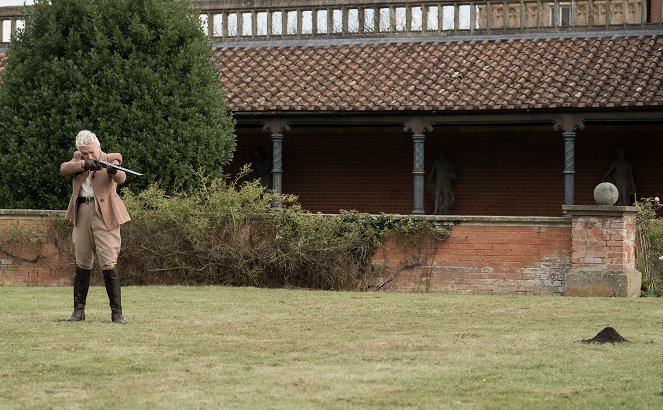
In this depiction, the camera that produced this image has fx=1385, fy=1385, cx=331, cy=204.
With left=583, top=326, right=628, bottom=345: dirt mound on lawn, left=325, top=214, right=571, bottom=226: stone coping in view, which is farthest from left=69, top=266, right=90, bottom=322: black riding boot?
Answer: left=325, top=214, right=571, bottom=226: stone coping

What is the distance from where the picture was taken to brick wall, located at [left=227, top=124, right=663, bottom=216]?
988 inches

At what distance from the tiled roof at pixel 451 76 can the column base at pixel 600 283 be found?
21.6 feet

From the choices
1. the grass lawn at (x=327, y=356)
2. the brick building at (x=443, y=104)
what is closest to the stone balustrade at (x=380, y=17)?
the brick building at (x=443, y=104)

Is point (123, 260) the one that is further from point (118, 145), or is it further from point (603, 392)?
point (603, 392)

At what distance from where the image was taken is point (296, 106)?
2419 cm

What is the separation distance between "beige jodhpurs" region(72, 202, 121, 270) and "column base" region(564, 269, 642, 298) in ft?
22.7

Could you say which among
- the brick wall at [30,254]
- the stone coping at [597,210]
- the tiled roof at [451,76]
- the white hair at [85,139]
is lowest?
the brick wall at [30,254]

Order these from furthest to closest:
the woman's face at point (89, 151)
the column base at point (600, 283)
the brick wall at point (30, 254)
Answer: the brick wall at point (30, 254) < the column base at point (600, 283) < the woman's face at point (89, 151)

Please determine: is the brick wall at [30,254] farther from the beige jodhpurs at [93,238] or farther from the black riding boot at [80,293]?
the beige jodhpurs at [93,238]

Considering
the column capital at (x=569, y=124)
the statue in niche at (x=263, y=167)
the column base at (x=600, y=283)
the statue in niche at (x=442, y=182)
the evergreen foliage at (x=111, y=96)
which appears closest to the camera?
the column base at (x=600, y=283)

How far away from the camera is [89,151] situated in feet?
37.1

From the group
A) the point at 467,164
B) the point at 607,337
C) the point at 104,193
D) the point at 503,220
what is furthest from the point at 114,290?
the point at 467,164

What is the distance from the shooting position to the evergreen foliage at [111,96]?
63.5 feet

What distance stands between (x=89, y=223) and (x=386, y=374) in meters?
3.71
